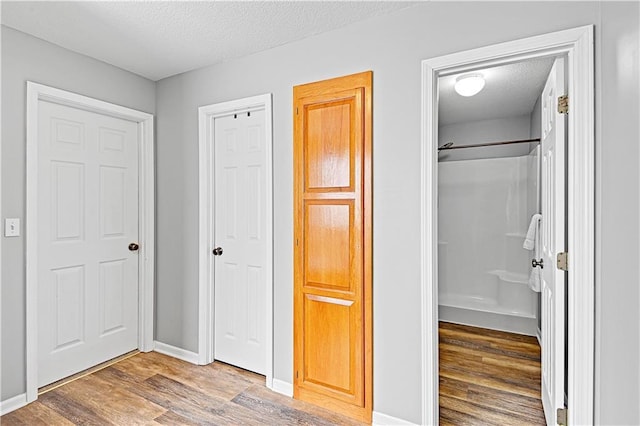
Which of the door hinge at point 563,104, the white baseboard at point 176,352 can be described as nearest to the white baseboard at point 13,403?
the white baseboard at point 176,352

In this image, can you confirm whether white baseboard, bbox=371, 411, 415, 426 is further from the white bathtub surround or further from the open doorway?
the white bathtub surround

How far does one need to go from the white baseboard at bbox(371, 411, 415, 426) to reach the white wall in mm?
3202

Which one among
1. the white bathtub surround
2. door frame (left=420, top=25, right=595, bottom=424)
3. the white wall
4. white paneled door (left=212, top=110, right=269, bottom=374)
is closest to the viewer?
door frame (left=420, top=25, right=595, bottom=424)

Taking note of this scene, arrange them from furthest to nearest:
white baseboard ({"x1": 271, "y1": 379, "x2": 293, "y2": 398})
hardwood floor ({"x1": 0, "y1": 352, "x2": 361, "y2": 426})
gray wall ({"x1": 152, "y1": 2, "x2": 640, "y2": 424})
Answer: white baseboard ({"x1": 271, "y1": 379, "x2": 293, "y2": 398}) → hardwood floor ({"x1": 0, "y1": 352, "x2": 361, "y2": 426}) → gray wall ({"x1": 152, "y1": 2, "x2": 640, "y2": 424})

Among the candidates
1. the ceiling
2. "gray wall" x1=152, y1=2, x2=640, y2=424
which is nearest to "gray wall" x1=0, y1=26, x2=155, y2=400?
"gray wall" x1=152, y1=2, x2=640, y2=424

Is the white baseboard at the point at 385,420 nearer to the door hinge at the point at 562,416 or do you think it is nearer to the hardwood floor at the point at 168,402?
the hardwood floor at the point at 168,402

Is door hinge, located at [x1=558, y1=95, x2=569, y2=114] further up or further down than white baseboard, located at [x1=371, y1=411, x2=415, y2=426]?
further up

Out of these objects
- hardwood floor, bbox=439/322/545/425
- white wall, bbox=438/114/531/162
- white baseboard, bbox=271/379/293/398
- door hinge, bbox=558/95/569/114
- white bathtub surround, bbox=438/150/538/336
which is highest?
white wall, bbox=438/114/531/162

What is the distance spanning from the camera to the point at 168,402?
2408 mm

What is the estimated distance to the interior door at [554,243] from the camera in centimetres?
179

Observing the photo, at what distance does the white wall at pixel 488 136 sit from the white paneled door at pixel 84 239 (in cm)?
357

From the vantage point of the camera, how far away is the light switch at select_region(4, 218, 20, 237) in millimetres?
2294

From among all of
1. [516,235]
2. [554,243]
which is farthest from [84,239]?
[516,235]

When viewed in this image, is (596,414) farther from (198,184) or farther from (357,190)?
(198,184)
